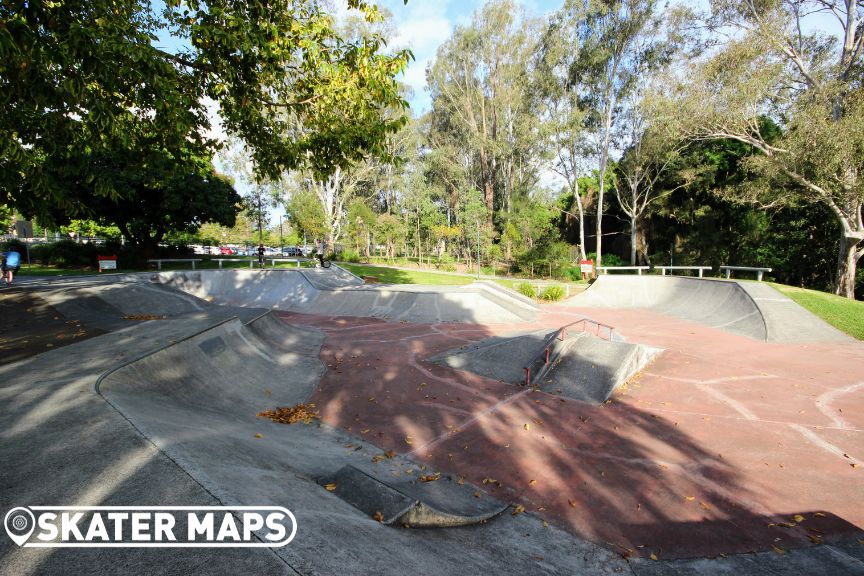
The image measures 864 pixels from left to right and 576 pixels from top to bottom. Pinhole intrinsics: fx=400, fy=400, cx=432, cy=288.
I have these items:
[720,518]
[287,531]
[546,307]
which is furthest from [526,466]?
[546,307]

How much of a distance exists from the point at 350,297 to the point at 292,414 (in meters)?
13.3

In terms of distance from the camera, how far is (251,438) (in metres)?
5.92

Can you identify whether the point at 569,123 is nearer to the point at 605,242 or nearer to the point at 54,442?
the point at 605,242

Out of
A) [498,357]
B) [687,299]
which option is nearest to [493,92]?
[687,299]

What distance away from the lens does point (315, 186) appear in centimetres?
4178

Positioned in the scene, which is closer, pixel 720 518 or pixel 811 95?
pixel 720 518

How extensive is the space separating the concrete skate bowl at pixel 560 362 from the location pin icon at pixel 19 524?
9244mm

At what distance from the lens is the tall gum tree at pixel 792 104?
17734mm

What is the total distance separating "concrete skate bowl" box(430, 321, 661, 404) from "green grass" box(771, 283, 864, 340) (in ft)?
29.4

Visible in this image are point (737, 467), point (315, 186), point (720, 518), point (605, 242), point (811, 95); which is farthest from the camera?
point (605, 242)

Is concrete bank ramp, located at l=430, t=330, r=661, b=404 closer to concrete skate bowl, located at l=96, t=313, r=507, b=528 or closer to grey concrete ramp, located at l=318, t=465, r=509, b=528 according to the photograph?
concrete skate bowl, located at l=96, t=313, r=507, b=528

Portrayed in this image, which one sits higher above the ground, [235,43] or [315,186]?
[315,186]

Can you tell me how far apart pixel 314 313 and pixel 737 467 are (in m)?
17.9

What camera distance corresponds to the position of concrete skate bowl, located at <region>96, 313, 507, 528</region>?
4078 mm
